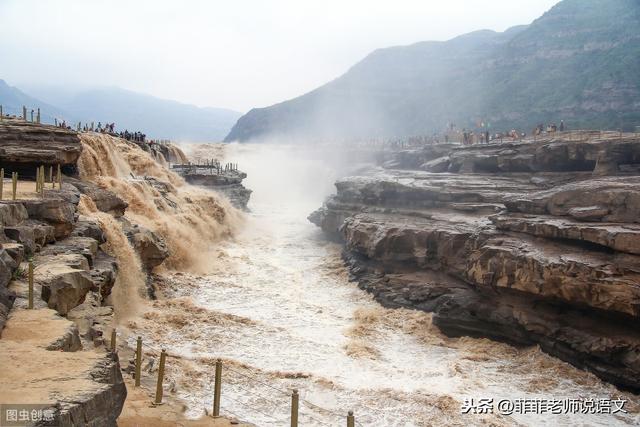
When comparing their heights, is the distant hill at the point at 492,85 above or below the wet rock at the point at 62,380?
above

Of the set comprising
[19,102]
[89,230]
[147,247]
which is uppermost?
[19,102]

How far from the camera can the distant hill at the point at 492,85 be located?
68.4 m

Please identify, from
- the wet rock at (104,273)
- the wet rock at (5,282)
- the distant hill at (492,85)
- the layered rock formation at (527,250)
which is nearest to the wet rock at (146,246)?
the wet rock at (104,273)

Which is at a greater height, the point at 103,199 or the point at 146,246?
the point at 103,199

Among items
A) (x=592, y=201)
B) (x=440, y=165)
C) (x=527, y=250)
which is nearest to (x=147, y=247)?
(x=527, y=250)

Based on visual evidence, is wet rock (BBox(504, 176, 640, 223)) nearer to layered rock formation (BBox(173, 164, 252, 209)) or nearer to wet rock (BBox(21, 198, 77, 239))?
wet rock (BBox(21, 198, 77, 239))

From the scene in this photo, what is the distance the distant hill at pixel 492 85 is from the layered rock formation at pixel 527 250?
114 ft

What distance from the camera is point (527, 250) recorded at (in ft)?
46.6

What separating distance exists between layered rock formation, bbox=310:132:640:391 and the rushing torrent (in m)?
0.79

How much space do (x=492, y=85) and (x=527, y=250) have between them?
81556 mm

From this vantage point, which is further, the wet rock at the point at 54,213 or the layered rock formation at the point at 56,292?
the wet rock at the point at 54,213

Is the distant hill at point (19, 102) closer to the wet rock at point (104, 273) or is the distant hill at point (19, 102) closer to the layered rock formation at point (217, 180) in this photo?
the layered rock formation at point (217, 180)

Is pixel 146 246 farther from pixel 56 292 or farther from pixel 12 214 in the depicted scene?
pixel 56 292

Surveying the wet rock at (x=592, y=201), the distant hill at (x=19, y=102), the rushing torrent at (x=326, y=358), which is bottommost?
the rushing torrent at (x=326, y=358)
